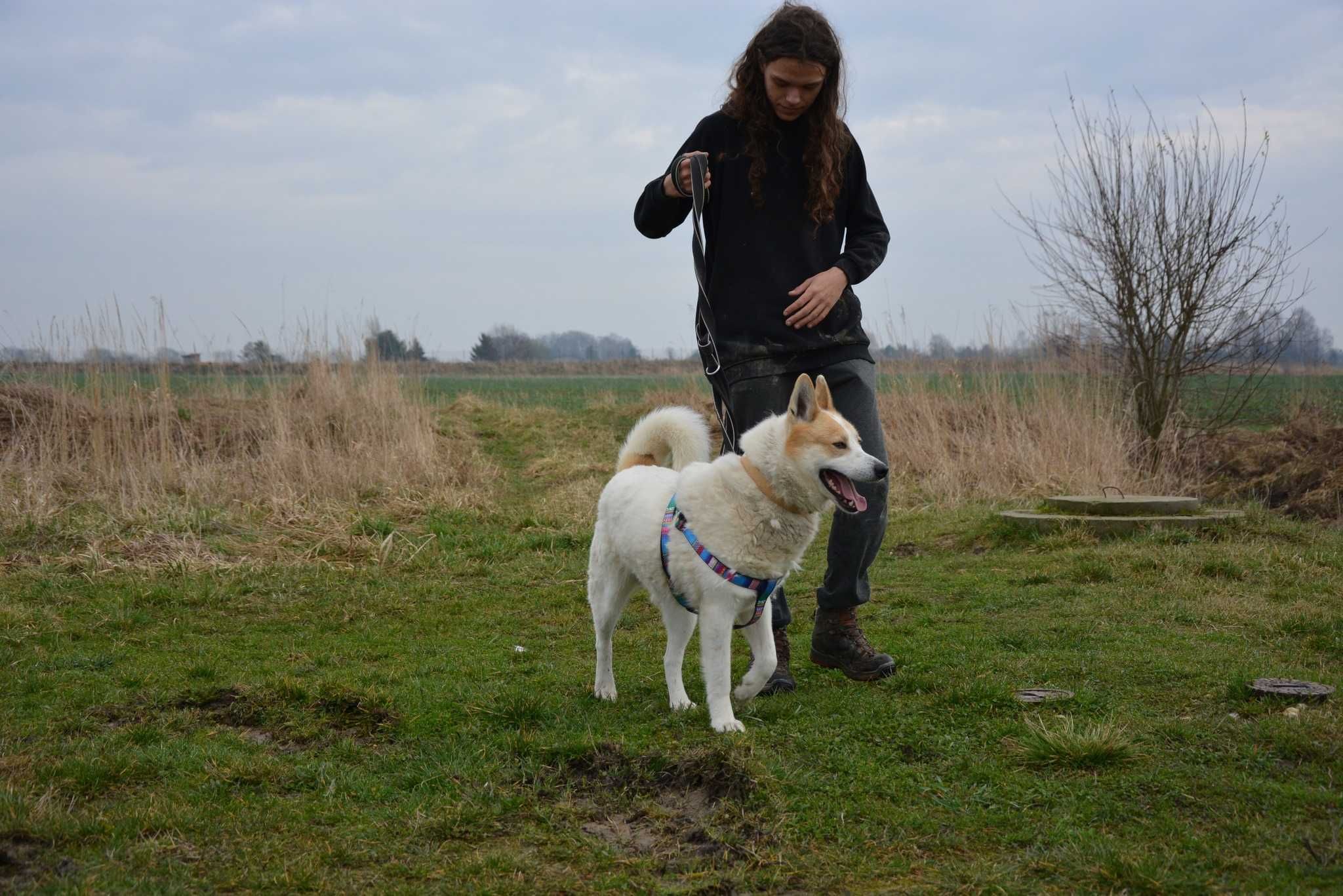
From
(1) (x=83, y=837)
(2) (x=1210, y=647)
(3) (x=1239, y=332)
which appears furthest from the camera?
(3) (x=1239, y=332)

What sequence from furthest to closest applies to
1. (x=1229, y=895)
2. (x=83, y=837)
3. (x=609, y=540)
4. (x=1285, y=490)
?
(x=1285, y=490) → (x=609, y=540) → (x=83, y=837) → (x=1229, y=895)

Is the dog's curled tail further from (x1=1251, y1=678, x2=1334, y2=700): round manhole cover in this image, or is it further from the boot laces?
(x1=1251, y1=678, x2=1334, y2=700): round manhole cover

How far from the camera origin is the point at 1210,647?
4414 millimetres

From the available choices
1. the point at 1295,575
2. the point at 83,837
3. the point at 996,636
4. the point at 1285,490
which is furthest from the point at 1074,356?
the point at 83,837

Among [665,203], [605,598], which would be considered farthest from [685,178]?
[605,598]

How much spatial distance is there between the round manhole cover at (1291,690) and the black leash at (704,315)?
2.01 meters

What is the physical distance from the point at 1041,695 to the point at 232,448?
9566mm

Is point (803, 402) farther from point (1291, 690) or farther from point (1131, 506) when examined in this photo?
point (1131, 506)

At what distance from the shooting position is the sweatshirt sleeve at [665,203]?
13.2 feet

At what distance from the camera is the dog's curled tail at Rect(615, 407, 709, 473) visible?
421 cm

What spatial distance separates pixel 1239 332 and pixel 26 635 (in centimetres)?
1082

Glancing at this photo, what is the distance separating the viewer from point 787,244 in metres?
3.95

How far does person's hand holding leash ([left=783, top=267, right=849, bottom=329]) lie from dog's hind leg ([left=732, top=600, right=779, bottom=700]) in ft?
3.41

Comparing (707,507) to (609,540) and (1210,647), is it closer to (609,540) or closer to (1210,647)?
(609,540)
